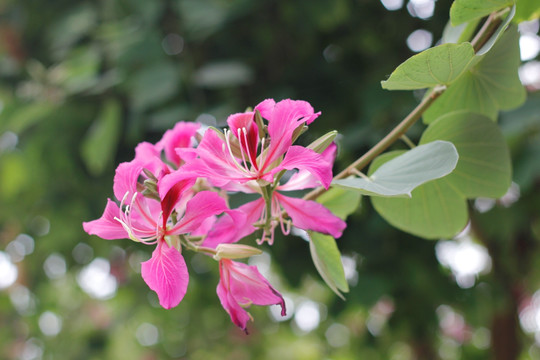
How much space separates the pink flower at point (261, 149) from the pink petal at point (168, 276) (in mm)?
83

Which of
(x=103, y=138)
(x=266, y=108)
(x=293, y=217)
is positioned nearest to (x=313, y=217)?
(x=293, y=217)

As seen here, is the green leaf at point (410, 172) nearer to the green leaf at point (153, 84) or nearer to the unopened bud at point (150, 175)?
the unopened bud at point (150, 175)

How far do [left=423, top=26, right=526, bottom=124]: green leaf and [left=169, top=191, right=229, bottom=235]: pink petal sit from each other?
0.36 metres

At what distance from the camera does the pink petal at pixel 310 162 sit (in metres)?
0.46

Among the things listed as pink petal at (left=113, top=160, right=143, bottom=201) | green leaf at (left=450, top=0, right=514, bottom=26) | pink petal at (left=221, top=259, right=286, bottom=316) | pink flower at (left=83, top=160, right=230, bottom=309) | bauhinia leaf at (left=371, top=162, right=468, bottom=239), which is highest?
green leaf at (left=450, top=0, right=514, bottom=26)

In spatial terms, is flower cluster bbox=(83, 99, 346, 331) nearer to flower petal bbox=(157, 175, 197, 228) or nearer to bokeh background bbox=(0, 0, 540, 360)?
flower petal bbox=(157, 175, 197, 228)

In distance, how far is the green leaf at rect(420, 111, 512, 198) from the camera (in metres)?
0.62

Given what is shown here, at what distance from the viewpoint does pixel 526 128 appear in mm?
1312

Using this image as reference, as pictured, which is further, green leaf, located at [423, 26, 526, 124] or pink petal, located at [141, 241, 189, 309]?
green leaf, located at [423, 26, 526, 124]

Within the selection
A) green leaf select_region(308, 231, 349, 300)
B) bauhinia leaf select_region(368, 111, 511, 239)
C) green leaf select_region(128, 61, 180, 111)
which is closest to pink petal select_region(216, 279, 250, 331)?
green leaf select_region(308, 231, 349, 300)

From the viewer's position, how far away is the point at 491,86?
0.68 m

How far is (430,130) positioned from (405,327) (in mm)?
1639

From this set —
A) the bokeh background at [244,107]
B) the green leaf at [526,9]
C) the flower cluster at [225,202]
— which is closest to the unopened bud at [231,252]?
the flower cluster at [225,202]

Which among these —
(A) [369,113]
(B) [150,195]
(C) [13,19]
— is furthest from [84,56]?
(B) [150,195]
